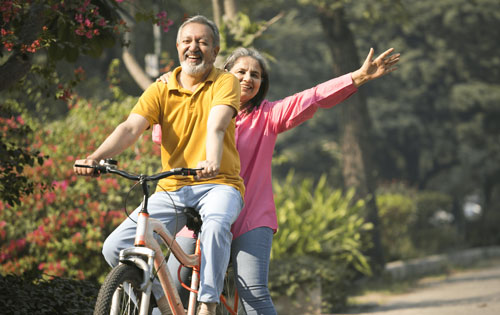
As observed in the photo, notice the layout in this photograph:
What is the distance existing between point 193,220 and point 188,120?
52 centimetres

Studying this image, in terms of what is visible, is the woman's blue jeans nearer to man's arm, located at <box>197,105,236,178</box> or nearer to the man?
the man

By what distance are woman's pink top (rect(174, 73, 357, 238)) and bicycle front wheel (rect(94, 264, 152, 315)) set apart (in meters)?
1.06

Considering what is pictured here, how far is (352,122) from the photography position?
47.8 ft

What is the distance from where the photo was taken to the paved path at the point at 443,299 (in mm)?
8891

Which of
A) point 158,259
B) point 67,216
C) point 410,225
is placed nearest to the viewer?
point 158,259

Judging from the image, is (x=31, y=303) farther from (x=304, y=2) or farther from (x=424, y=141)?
(x=424, y=141)

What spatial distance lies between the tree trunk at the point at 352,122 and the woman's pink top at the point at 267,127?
9665mm

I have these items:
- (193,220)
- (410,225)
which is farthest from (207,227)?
(410,225)

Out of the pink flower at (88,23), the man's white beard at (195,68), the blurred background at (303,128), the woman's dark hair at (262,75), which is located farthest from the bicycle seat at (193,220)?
the pink flower at (88,23)

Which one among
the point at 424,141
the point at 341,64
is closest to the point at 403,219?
the point at 341,64

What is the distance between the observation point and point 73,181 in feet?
30.1

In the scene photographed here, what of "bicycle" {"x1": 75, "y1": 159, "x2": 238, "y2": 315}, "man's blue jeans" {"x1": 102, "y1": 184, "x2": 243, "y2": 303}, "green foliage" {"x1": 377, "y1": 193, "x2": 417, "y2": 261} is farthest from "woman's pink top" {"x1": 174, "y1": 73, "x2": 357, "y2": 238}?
"green foliage" {"x1": 377, "y1": 193, "x2": 417, "y2": 261}

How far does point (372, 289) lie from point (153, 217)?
8.74m

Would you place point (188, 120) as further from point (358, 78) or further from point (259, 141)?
point (358, 78)
